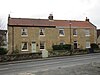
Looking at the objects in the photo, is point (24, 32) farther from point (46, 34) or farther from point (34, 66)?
point (34, 66)

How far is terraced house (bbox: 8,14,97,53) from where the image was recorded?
50.6 metres

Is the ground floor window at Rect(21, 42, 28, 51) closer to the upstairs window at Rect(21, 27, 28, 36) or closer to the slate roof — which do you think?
the upstairs window at Rect(21, 27, 28, 36)

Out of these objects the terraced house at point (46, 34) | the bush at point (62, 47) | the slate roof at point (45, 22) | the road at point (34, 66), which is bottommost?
the road at point (34, 66)

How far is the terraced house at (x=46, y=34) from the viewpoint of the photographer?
5061 centimetres

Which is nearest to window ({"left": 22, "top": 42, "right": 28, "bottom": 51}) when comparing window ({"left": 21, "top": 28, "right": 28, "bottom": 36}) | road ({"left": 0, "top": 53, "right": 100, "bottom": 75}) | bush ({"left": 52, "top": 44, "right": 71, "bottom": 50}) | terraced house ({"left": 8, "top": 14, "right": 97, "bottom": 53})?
terraced house ({"left": 8, "top": 14, "right": 97, "bottom": 53})

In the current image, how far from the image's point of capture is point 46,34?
175 ft

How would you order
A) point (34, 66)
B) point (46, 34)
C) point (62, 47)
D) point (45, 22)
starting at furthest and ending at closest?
1. point (45, 22)
2. point (46, 34)
3. point (62, 47)
4. point (34, 66)

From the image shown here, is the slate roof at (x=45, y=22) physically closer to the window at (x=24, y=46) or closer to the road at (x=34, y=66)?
the window at (x=24, y=46)

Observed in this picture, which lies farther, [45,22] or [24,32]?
[45,22]

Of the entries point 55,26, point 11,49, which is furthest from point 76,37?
point 11,49

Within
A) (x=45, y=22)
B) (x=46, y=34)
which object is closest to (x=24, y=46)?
(x=46, y=34)

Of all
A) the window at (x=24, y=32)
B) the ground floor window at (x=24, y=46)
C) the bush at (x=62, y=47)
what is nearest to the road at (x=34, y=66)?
the ground floor window at (x=24, y=46)

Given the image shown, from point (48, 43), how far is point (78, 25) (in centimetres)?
928

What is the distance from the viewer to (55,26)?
5469 centimetres
